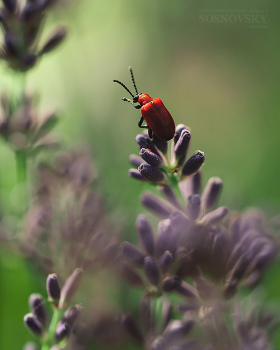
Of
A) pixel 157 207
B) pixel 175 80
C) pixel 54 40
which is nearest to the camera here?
pixel 157 207

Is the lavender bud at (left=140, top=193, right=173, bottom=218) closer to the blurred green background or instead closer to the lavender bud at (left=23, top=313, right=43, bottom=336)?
the lavender bud at (left=23, top=313, right=43, bottom=336)

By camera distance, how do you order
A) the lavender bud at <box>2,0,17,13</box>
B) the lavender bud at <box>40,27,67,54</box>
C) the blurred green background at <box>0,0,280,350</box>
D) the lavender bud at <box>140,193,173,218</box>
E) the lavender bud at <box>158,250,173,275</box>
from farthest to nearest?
the blurred green background at <box>0,0,280,350</box> < the lavender bud at <box>40,27,67,54</box> < the lavender bud at <box>2,0,17,13</box> < the lavender bud at <box>140,193,173,218</box> < the lavender bud at <box>158,250,173,275</box>

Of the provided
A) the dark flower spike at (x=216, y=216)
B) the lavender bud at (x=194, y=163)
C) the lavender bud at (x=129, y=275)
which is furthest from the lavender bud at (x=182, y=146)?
the lavender bud at (x=129, y=275)

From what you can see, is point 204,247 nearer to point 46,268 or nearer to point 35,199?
point 46,268

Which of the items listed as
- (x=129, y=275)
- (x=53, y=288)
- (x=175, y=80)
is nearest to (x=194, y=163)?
(x=129, y=275)

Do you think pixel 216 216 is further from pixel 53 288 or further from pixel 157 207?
pixel 53 288

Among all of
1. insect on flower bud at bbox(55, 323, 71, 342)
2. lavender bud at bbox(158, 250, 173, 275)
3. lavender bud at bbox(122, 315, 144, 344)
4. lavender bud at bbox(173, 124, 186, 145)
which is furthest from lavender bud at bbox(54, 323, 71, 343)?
lavender bud at bbox(173, 124, 186, 145)

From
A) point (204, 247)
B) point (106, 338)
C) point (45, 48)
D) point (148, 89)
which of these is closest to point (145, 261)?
point (204, 247)
